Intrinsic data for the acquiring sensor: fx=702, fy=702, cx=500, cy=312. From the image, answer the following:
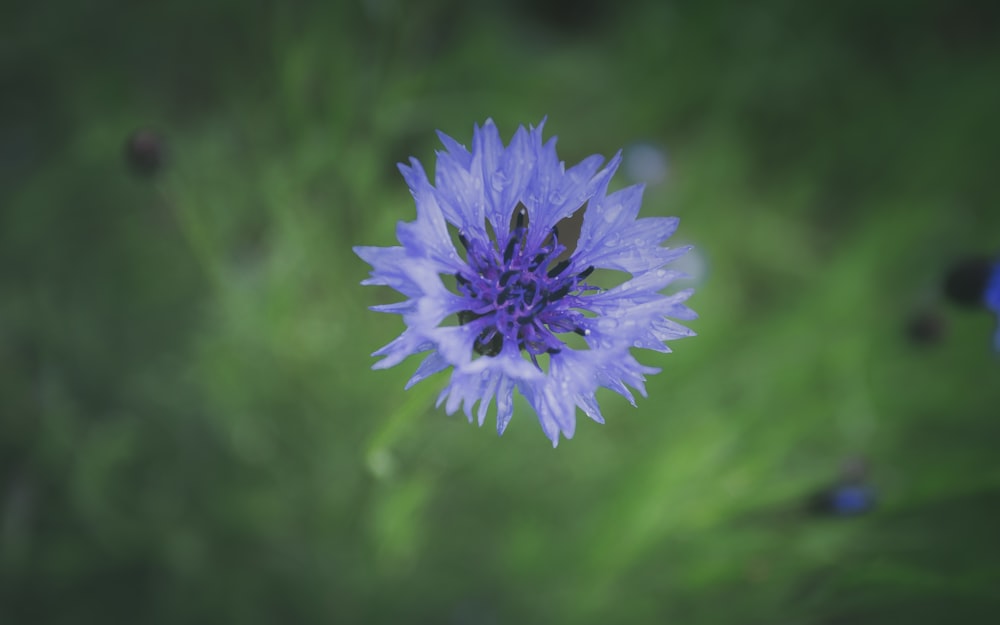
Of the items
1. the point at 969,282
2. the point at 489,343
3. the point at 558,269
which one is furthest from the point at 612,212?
the point at 969,282

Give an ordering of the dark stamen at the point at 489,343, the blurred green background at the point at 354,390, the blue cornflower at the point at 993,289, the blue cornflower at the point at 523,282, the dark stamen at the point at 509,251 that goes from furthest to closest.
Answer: the blurred green background at the point at 354,390 < the blue cornflower at the point at 993,289 < the dark stamen at the point at 509,251 < the dark stamen at the point at 489,343 < the blue cornflower at the point at 523,282

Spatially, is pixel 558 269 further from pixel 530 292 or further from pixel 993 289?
pixel 993 289

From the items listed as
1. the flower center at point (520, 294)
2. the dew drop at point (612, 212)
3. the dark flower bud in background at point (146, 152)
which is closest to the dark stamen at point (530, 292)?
the flower center at point (520, 294)

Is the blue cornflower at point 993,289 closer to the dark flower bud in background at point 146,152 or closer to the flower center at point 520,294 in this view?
the flower center at point 520,294

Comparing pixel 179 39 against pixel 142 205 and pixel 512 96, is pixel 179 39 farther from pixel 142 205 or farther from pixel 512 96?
pixel 512 96

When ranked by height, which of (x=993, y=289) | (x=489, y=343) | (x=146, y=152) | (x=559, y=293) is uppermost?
(x=146, y=152)

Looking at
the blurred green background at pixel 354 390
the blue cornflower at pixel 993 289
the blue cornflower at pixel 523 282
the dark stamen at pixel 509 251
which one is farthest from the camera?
the blurred green background at pixel 354 390

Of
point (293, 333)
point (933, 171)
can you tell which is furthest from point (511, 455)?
point (933, 171)
